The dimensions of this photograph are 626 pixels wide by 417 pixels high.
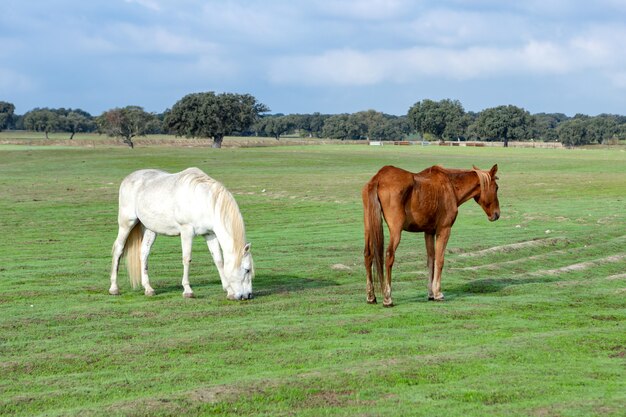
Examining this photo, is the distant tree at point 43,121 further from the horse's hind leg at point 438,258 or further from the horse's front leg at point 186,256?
the horse's hind leg at point 438,258

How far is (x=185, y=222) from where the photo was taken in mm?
14797

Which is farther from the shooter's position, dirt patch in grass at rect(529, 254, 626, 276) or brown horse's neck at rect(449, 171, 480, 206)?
dirt patch in grass at rect(529, 254, 626, 276)

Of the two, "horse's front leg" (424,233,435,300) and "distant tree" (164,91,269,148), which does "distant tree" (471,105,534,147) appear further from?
"horse's front leg" (424,233,435,300)

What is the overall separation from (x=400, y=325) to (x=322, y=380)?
11.3 feet

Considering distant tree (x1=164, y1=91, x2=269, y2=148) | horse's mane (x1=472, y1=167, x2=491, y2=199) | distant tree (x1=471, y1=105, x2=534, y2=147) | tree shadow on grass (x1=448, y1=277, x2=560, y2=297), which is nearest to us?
horse's mane (x1=472, y1=167, x2=491, y2=199)

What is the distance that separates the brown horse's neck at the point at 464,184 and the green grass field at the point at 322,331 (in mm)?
1789

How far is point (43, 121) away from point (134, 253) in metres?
163

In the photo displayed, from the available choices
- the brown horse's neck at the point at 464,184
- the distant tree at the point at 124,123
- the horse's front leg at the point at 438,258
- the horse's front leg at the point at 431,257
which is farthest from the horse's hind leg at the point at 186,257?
the distant tree at the point at 124,123

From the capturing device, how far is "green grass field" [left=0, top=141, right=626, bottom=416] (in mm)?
8586

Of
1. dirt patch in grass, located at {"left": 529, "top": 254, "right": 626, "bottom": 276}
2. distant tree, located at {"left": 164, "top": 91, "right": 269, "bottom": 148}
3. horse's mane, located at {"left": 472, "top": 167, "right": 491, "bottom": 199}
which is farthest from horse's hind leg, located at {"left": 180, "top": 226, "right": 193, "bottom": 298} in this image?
distant tree, located at {"left": 164, "top": 91, "right": 269, "bottom": 148}

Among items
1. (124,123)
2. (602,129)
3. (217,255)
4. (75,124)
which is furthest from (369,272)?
(602,129)

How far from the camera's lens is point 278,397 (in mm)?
8570

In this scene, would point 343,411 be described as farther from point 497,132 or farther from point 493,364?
point 497,132

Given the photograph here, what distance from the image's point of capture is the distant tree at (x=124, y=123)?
121 meters
